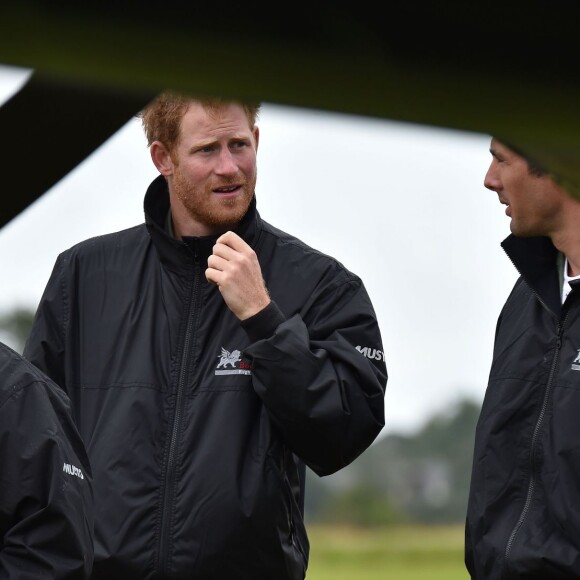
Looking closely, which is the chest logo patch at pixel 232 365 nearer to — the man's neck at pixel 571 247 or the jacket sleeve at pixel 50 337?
the jacket sleeve at pixel 50 337

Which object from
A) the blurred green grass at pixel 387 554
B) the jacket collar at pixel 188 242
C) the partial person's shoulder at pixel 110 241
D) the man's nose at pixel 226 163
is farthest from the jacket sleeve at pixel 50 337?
the blurred green grass at pixel 387 554

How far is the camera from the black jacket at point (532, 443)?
3.18m

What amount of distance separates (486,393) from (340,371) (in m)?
0.48

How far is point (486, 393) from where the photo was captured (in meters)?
3.60

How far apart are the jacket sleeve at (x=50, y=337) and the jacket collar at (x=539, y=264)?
4.32 feet

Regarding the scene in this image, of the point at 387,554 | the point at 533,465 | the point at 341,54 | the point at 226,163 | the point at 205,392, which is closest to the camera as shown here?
the point at 341,54

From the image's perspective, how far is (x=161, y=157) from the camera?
3.89m

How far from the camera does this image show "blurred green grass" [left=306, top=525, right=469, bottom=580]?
28.8m

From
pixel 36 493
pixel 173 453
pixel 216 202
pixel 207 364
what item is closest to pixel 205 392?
pixel 207 364

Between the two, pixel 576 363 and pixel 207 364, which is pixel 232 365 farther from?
pixel 576 363

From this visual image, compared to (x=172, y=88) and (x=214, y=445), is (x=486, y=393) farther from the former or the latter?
(x=172, y=88)

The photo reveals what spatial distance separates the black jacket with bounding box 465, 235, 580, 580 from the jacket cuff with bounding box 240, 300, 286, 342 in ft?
2.16

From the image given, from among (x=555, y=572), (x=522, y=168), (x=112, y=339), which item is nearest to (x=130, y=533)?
(x=112, y=339)

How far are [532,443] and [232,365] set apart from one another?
2.76 feet
